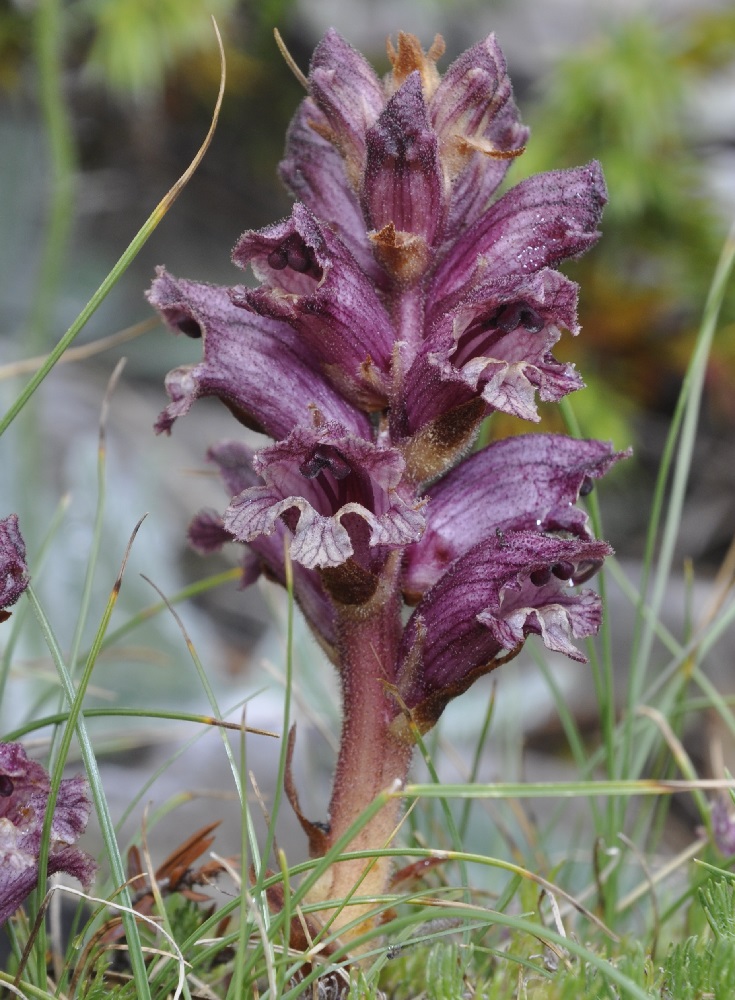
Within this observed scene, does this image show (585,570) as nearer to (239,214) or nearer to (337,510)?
(337,510)

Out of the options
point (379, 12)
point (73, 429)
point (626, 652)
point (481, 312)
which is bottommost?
point (626, 652)

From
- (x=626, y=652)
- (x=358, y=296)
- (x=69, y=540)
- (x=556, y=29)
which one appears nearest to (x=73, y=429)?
(x=69, y=540)

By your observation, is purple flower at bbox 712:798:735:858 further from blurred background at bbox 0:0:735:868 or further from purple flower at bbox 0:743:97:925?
blurred background at bbox 0:0:735:868

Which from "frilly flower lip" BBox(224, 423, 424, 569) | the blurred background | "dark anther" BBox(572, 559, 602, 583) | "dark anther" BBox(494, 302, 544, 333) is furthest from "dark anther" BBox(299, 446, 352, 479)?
the blurred background

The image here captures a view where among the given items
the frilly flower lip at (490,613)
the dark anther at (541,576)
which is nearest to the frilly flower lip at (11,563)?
the frilly flower lip at (490,613)

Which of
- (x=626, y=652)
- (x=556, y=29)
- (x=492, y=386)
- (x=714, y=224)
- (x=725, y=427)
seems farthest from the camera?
(x=556, y=29)

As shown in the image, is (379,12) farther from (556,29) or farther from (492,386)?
(492,386)
